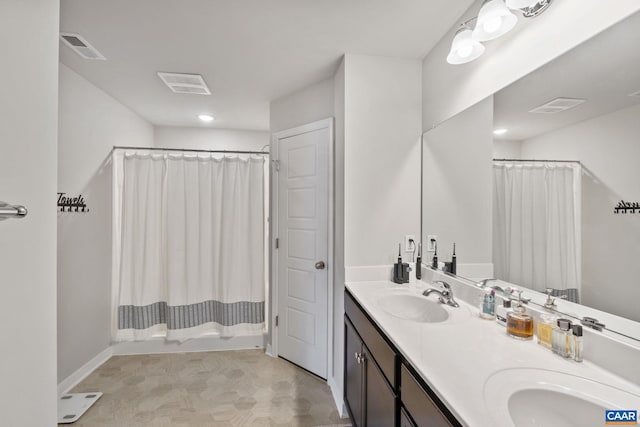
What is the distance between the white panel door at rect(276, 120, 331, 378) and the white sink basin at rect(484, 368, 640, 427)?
155 cm

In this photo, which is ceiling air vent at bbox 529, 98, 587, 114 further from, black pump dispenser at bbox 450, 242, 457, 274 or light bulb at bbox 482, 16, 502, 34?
black pump dispenser at bbox 450, 242, 457, 274

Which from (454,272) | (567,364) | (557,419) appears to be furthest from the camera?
(454,272)

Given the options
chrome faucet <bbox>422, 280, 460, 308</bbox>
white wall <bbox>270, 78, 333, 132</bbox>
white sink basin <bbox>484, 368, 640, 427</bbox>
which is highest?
white wall <bbox>270, 78, 333, 132</bbox>

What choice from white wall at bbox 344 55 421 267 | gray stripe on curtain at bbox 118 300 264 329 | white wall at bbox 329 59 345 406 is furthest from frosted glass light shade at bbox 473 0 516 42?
gray stripe on curtain at bbox 118 300 264 329

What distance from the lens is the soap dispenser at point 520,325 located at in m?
1.00

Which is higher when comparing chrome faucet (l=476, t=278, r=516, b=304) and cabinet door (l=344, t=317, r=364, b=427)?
chrome faucet (l=476, t=278, r=516, b=304)

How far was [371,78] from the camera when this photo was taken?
1.92 metres

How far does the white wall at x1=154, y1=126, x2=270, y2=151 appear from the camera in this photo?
3.65m

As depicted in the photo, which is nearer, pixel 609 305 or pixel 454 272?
pixel 609 305

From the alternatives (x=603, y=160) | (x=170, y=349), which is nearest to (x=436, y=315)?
(x=603, y=160)

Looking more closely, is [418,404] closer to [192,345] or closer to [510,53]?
[510,53]

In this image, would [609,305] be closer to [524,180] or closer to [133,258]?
[524,180]

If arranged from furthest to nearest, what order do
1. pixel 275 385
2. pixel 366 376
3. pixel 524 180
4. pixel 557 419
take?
pixel 275 385 → pixel 366 376 → pixel 524 180 → pixel 557 419

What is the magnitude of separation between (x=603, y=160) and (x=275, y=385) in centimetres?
237
